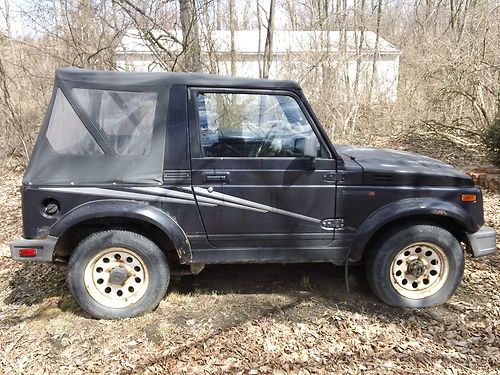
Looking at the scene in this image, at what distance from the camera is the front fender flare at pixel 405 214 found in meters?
3.12

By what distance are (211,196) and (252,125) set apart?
0.68 meters

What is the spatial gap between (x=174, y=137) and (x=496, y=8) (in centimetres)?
923

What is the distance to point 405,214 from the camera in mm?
3119

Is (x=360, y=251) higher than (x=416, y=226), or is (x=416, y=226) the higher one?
(x=416, y=226)

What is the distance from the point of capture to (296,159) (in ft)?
10.1

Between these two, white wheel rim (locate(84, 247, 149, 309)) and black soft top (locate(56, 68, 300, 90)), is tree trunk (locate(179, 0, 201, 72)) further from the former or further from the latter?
white wheel rim (locate(84, 247, 149, 309))

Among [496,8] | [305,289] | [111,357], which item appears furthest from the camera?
[496,8]

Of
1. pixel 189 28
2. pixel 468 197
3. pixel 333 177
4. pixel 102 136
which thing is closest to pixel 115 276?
pixel 102 136

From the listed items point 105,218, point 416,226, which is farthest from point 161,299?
point 416,226

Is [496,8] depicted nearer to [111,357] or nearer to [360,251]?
[360,251]

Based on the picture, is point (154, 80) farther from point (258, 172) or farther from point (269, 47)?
point (269, 47)

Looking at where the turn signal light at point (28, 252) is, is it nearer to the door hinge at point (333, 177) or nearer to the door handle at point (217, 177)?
the door handle at point (217, 177)

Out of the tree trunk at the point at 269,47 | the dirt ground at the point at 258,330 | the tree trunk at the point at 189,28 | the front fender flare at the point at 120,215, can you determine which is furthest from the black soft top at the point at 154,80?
the tree trunk at the point at 269,47

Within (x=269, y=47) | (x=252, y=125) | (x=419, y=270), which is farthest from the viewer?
(x=269, y=47)
